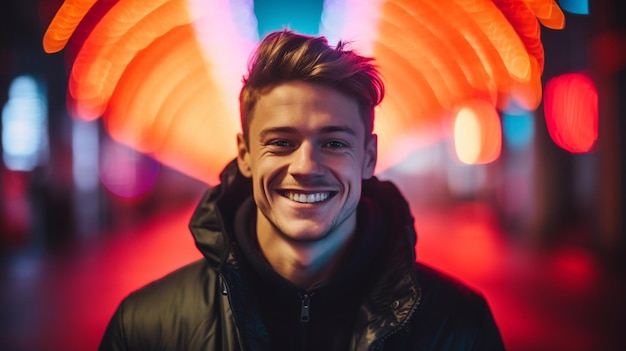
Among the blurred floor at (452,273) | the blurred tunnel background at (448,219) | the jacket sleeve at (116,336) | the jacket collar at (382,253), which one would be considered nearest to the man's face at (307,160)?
the jacket collar at (382,253)

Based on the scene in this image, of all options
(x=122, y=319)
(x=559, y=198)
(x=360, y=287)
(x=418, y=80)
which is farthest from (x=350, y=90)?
(x=559, y=198)

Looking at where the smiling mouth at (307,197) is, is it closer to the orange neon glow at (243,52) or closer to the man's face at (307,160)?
the man's face at (307,160)

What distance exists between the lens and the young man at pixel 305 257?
→ 187cm

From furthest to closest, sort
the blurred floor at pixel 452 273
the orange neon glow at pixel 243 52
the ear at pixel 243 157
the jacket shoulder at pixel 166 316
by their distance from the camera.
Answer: the orange neon glow at pixel 243 52 < the blurred floor at pixel 452 273 < the ear at pixel 243 157 < the jacket shoulder at pixel 166 316

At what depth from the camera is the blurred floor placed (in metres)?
5.23

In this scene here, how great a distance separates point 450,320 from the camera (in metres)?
1.97

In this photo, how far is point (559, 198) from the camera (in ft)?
43.0

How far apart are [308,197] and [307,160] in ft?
0.41

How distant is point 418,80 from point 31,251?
27.9ft

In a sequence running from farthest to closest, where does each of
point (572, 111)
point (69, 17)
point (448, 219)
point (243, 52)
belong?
point (448, 219)
point (572, 111)
point (243, 52)
point (69, 17)

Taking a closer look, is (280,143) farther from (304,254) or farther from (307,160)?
(304,254)

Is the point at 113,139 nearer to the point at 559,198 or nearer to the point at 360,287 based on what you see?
the point at 559,198

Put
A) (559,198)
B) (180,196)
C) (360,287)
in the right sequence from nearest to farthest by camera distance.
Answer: (360,287), (559,198), (180,196)

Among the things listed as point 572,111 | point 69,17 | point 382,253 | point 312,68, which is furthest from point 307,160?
point 572,111
